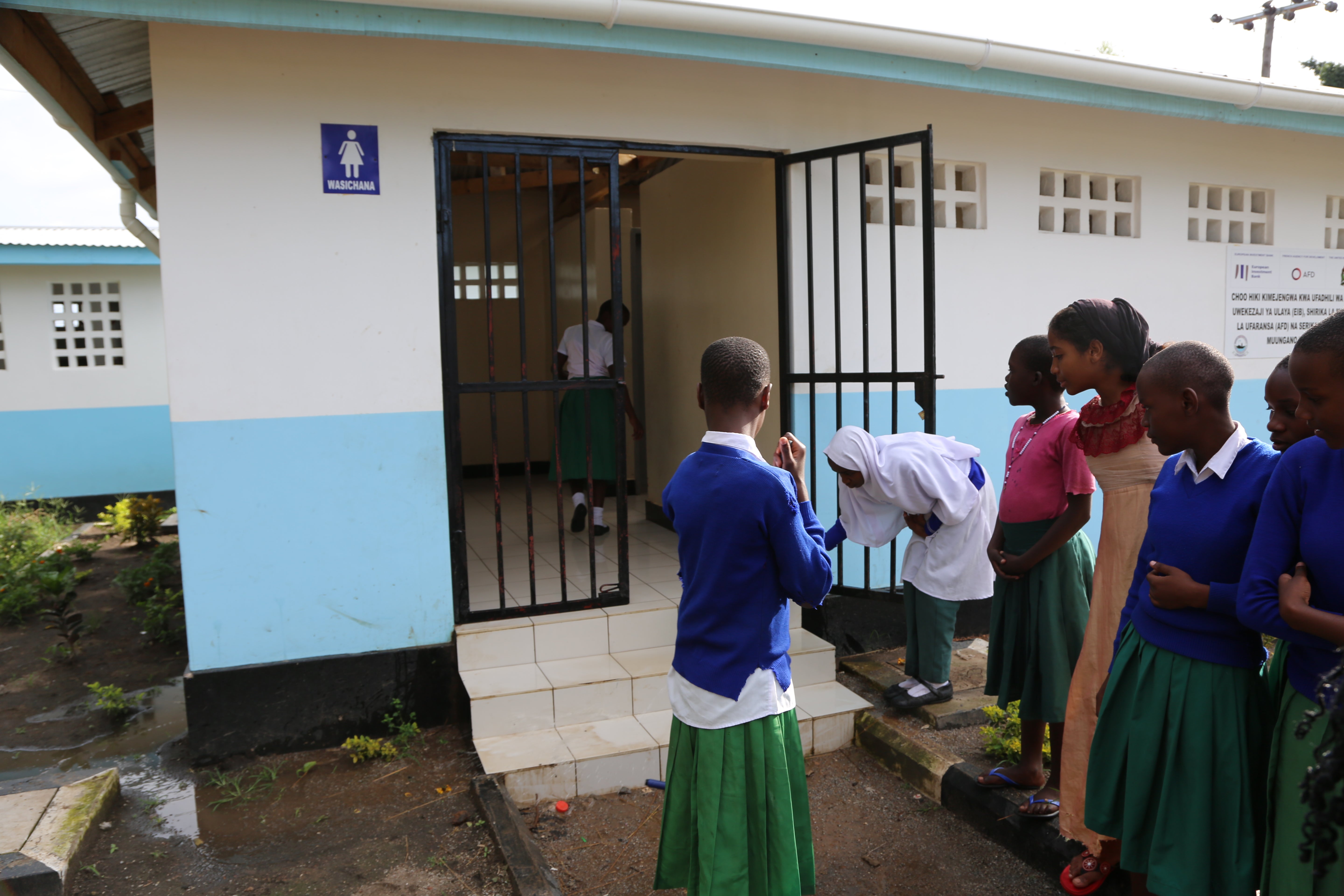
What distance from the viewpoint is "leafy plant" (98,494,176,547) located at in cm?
814

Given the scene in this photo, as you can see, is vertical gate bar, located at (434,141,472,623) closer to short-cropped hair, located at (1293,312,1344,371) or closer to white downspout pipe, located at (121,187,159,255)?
white downspout pipe, located at (121,187,159,255)

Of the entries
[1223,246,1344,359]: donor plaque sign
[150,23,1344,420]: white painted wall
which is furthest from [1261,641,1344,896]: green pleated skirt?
[1223,246,1344,359]: donor plaque sign

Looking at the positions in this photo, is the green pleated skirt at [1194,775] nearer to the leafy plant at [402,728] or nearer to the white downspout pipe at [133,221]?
the leafy plant at [402,728]

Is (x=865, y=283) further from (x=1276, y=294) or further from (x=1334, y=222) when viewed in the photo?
(x=1334, y=222)

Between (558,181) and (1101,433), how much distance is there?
6.23 meters

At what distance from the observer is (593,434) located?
6125 mm

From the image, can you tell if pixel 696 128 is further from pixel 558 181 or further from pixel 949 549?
pixel 558 181

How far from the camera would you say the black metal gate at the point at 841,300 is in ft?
15.2

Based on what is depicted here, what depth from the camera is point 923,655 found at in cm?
398

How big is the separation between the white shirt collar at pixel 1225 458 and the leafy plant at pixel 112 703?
4.76m

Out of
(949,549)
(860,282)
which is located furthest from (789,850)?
(860,282)

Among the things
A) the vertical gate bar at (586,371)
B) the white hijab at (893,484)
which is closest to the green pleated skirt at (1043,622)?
the white hijab at (893,484)

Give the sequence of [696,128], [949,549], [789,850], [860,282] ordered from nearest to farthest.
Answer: [789,850]
[949,549]
[696,128]
[860,282]

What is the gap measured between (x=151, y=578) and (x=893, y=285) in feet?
17.9
